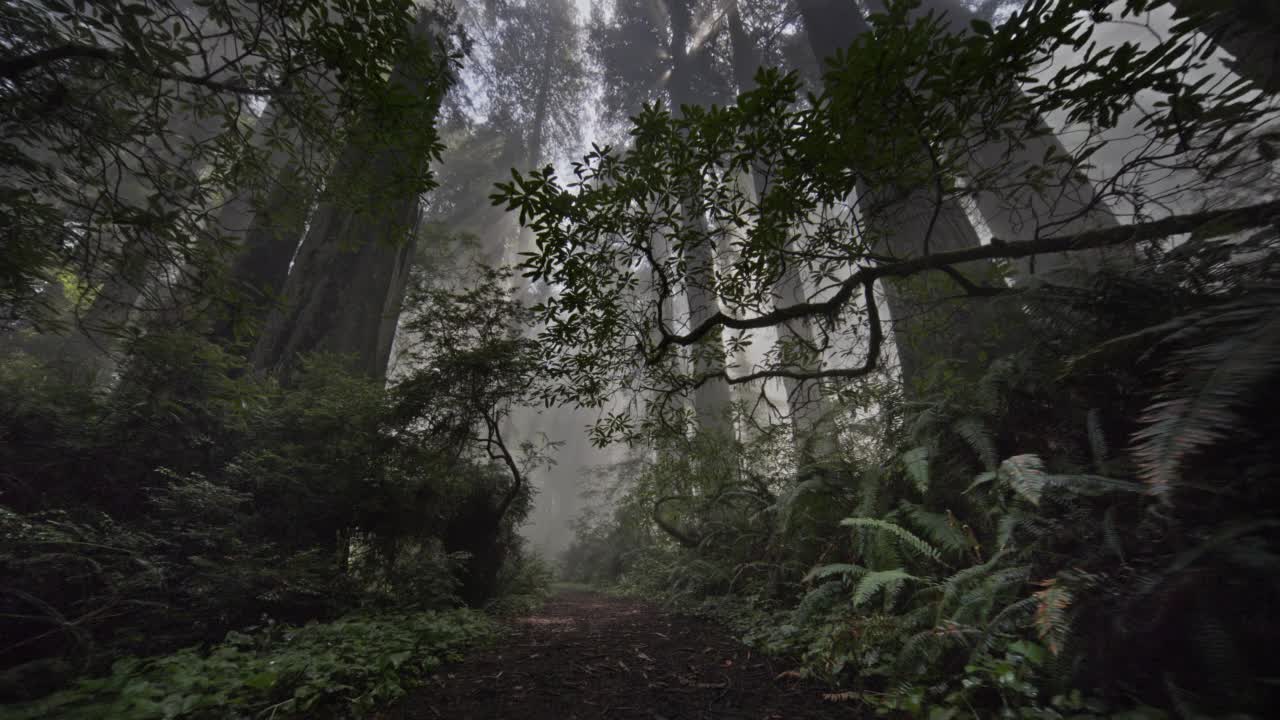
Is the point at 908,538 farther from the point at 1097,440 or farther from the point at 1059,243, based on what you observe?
the point at 1059,243

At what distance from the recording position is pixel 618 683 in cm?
282

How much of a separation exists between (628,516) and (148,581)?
30.3 ft

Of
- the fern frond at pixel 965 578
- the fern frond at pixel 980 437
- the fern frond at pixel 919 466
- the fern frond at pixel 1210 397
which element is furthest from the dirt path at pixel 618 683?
the fern frond at pixel 980 437

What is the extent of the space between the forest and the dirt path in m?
0.04

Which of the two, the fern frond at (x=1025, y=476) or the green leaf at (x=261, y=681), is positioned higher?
the fern frond at (x=1025, y=476)

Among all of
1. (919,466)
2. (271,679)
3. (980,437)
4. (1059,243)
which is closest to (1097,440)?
(980,437)

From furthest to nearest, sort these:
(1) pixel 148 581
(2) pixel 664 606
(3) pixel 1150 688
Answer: (2) pixel 664 606, (1) pixel 148 581, (3) pixel 1150 688

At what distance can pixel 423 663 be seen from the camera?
2.94 meters

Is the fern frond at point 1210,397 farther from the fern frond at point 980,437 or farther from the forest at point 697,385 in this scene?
the fern frond at point 980,437

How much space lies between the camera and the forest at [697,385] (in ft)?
6.15

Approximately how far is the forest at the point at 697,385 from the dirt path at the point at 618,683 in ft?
0.13

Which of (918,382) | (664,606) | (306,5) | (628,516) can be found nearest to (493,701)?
(664,606)

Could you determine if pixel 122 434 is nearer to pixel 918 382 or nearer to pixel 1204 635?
pixel 1204 635

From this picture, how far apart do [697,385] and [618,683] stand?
2.96 meters
